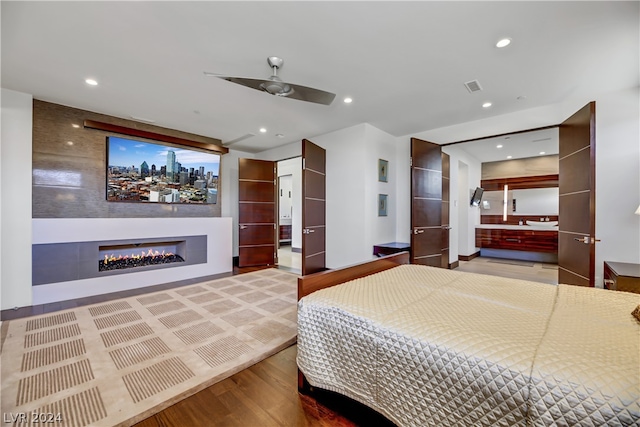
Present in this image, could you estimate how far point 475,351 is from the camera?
3.42 feet

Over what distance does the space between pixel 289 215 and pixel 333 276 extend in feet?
24.9

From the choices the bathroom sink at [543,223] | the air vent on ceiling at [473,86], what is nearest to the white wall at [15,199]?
the air vent on ceiling at [473,86]

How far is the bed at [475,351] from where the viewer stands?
86 cm

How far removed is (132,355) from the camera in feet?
7.00

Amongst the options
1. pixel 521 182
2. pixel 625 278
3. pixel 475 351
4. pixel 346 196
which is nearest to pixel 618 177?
pixel 625 278

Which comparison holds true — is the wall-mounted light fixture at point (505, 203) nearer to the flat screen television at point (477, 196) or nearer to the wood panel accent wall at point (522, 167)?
the wood panel accent wall at point (522, 167)

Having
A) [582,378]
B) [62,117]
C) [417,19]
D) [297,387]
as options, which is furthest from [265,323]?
[62,117]

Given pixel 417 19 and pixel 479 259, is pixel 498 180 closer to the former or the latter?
pixel 479 259

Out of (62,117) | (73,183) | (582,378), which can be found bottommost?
(582,378)

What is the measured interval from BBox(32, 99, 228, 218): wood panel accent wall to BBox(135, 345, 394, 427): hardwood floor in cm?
366

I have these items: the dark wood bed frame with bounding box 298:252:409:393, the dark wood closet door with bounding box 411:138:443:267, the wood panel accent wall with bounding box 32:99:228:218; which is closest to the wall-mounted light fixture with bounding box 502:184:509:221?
the dark wood closet door with bounding box 411:138:443:267

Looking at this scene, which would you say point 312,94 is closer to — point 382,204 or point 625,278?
point 382,204

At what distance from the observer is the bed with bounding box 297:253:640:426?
33.9 inches

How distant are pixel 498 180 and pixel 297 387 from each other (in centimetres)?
763
